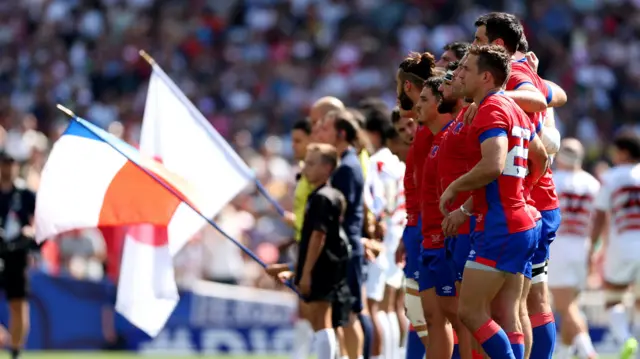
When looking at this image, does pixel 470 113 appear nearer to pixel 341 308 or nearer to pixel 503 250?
pixel 503 250

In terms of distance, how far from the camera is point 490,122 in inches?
321

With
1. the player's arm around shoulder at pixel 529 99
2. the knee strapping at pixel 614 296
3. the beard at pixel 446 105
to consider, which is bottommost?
the knee strapping at pixel 614 296

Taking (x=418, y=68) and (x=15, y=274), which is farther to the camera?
(x=15, y=274)

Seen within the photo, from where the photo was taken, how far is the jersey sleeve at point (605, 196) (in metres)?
13.9

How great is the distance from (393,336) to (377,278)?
553 millimetres

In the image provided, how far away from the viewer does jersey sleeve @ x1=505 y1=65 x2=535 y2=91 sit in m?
8.83

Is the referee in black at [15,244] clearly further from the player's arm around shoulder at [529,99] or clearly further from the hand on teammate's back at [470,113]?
the player's arm around shoulder at [529,99]

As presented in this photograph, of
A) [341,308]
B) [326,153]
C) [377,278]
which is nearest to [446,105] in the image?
[326,153]

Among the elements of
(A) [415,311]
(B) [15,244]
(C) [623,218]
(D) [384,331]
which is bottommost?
(A) [415,311]

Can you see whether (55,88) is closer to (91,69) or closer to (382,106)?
(91,69)

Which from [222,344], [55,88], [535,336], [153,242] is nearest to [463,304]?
[535,336]

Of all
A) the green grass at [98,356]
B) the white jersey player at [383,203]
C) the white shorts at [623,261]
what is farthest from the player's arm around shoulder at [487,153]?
the green grass at [98,356]

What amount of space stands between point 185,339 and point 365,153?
7063mm

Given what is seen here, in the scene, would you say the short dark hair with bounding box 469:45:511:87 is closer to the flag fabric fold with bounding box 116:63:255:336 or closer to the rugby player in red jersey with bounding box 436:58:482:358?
the rugby player in red jersey with bounding box 436:58:482:358
